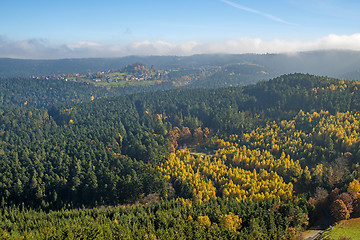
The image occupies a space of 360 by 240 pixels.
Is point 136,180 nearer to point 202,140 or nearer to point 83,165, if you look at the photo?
point 83,165

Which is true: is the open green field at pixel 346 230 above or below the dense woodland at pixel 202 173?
below

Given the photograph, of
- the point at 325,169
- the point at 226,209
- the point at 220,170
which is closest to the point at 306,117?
the point at 325,169

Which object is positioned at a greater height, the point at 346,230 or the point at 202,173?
the point at 202,173

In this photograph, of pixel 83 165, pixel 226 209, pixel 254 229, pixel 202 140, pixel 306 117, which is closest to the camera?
pixel 254 229

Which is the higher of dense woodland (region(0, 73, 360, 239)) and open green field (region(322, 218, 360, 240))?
dense woodland (region(0, 73, 360, 239))

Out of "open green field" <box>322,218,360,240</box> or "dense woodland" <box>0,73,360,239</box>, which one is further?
"dense woodland" <box>0,73,360,239</box>
